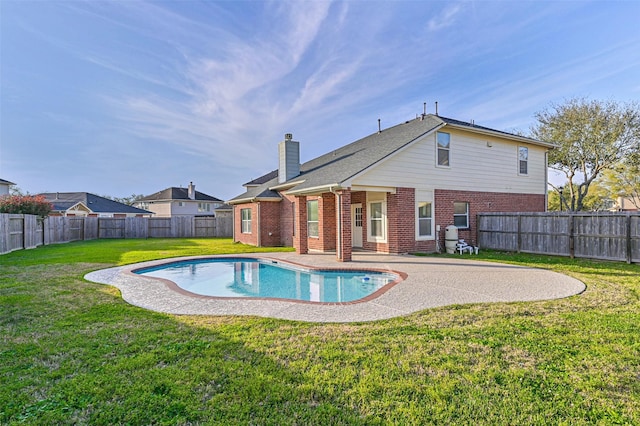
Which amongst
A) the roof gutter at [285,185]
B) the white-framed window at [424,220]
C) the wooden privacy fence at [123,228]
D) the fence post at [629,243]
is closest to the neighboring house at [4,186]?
the wooden privacy fence at [123,228]

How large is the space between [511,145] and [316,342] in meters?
15.9

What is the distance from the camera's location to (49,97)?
54.5 ft

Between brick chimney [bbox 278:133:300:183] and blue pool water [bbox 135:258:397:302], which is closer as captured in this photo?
blue pool water [bbox 135:258:397:302]

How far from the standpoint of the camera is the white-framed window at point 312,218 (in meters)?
A: 15.3

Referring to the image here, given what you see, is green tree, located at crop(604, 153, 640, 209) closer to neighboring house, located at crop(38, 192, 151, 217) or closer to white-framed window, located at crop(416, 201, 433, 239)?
white-framed window, located at crop(416, 201, 433, 239)

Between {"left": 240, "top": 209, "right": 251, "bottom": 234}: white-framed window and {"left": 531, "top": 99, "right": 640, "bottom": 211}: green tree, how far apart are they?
2252 centimetres

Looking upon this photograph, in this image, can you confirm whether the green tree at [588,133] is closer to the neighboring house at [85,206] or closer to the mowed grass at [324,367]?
the mowed grass at [324,367]

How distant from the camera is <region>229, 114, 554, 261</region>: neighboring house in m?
12.9

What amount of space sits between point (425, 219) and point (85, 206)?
38.9m

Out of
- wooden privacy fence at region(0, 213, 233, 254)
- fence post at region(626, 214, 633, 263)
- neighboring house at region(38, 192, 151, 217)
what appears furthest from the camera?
neighboring house at region(38, 192, 151, 217)

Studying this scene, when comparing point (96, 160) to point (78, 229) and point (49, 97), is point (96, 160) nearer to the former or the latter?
point (78, 229)

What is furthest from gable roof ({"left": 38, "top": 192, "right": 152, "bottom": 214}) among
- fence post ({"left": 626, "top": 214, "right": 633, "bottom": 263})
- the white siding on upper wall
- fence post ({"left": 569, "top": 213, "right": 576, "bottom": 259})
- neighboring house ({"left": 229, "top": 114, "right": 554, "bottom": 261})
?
fence post ({"left": 626, "top": 214, "right": 633, "bottom": 263})

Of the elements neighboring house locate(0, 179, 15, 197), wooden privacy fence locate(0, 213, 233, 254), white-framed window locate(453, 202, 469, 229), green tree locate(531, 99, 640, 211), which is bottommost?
wooden privacy fence locate(0, 213, 233, 254)

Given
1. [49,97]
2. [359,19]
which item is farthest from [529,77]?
[49,97]
